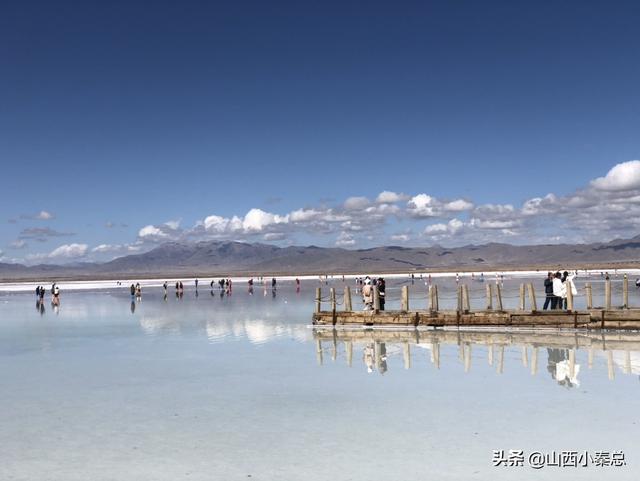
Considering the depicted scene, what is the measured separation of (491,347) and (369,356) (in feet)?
18.3

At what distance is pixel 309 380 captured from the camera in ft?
67.5

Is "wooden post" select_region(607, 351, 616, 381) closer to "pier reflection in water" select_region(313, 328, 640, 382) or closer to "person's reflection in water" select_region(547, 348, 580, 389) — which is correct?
"pier reflection in water" select_region(313, 328, 640, 382)

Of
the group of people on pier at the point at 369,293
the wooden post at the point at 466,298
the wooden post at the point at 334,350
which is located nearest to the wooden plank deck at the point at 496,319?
the wooden post at the point at 466,298

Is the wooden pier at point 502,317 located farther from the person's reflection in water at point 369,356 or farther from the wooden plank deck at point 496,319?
Result: the person's reflection in water at point 369,356

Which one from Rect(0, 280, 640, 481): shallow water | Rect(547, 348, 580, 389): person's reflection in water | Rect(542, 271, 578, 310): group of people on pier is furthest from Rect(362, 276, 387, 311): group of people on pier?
Rect(547, 348, 580, 389): person's reflection in water

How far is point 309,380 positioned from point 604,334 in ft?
56.8

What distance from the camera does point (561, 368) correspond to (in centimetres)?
2159

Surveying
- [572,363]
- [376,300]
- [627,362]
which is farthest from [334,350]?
[627,362]

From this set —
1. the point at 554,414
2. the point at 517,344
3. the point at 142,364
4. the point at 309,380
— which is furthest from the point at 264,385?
the point at 517,344

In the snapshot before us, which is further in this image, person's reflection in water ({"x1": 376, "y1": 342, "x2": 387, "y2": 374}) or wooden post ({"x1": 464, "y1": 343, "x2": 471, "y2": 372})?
person's reflection in water ({"x1": 376, "y1": 342, "x2": 387, "y2": 374})

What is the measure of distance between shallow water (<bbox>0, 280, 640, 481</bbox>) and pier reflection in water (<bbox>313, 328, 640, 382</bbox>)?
129mm

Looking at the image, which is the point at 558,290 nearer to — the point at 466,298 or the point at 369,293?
the point at 466,298

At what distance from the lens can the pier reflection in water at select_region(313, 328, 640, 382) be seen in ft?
73.0

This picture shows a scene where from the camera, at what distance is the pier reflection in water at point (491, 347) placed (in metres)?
22.2
